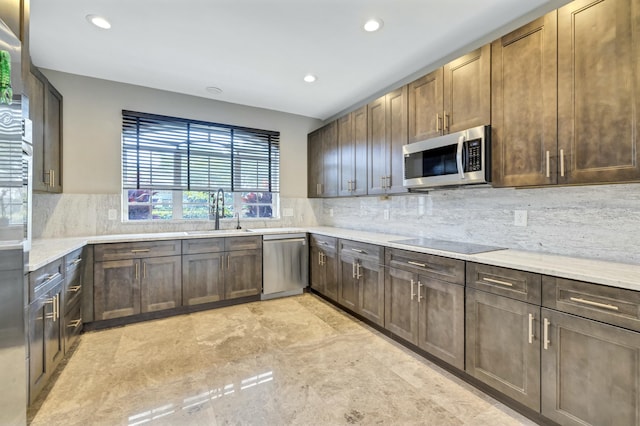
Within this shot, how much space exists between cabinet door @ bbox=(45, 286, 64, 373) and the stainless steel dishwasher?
2.03m

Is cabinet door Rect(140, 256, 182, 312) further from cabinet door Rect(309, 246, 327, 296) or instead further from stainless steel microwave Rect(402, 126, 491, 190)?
stainless steel microwave Rect(402, 126, 491, 190)

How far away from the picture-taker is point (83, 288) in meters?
2.88

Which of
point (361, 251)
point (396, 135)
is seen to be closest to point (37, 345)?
point (361, 251)

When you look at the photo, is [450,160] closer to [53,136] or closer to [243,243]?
[243,243]

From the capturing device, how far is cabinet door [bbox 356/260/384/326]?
2.81 metres

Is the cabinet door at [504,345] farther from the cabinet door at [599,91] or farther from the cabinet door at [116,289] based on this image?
the cabinet door at [116,289]

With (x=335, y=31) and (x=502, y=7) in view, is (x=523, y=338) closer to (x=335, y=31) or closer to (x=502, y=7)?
(x=502, y=7)

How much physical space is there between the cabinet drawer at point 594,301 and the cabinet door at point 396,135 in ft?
5.04

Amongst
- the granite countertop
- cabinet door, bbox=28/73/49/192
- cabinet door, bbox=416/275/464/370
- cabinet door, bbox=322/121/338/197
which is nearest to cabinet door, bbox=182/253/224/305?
the granite countertop

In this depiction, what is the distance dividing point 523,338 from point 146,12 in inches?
134

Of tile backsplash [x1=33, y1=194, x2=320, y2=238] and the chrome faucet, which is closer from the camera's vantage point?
tile backsplash [x1=33, y1=194, x2=320, y2=238]

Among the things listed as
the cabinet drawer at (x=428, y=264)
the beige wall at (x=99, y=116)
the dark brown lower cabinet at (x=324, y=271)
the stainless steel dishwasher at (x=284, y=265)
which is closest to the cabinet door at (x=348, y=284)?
the dark brown lower cabinet at (x=324, y=271)

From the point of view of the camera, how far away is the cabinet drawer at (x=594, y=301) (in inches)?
51.9

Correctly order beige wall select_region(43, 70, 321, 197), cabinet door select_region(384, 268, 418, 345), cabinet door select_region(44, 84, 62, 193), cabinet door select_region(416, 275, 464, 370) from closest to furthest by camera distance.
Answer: cabinet door select_region(416, 275, 464, 370) → cabinet door select_region(384, 268, 418, 345) → cabinet door select_region(44, 84, 62, 193) → beige wall select_region(43, 70, 321, 197)
